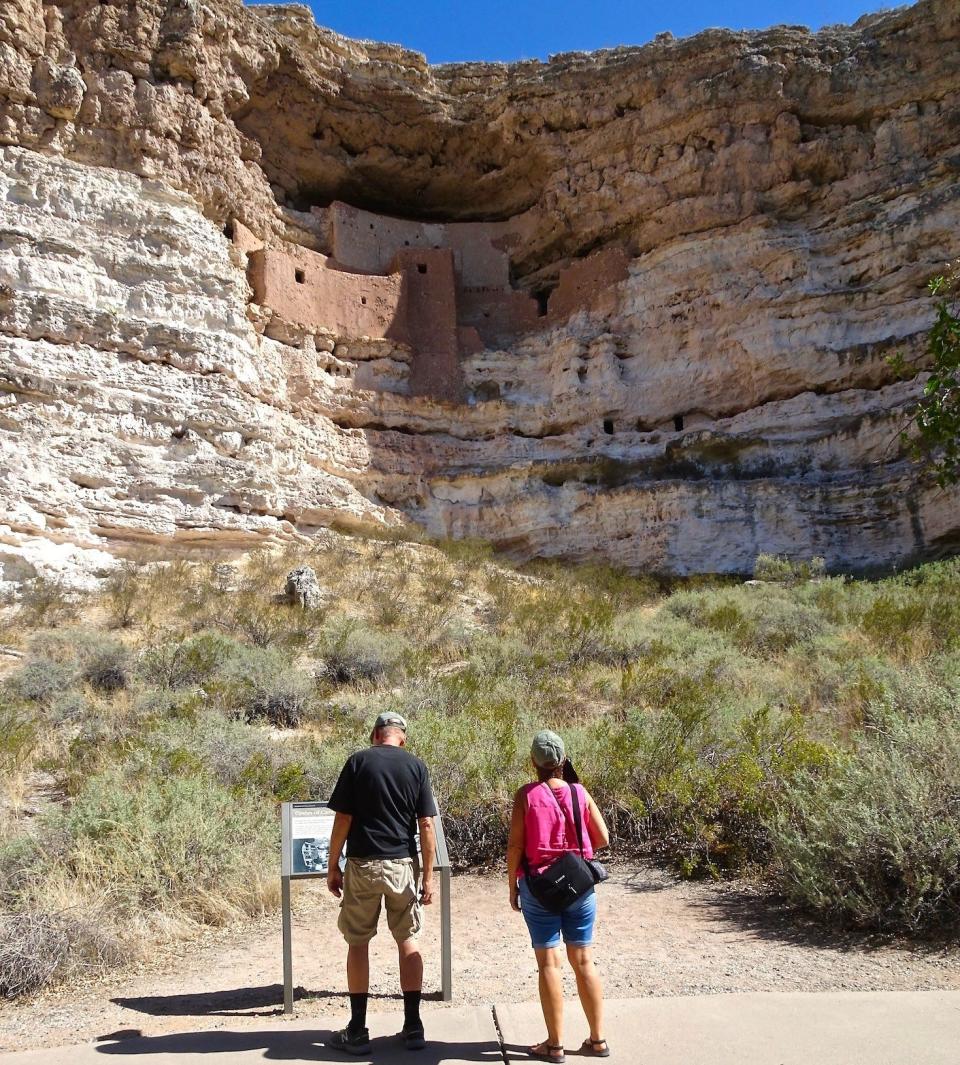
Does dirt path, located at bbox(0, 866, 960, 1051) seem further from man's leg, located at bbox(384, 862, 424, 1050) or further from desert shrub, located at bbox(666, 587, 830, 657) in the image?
desert shrub, located at bbox(666, 587, 830, 657)

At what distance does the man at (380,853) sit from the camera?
280 cm

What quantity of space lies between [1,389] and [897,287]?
13594 mm

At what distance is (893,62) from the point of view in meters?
16.4

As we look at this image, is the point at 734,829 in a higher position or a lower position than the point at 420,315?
lower

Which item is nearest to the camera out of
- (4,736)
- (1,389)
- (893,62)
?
(4,736)

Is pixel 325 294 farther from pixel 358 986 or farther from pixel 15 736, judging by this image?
pixel 358 986

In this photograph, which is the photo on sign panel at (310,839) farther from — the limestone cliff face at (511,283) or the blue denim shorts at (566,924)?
the limestone cliff face at (511,283)

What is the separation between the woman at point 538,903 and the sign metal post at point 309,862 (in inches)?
14.8

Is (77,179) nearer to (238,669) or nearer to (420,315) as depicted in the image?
(420,315)

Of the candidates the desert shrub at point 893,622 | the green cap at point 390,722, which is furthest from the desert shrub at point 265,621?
the green cap at point 390,722

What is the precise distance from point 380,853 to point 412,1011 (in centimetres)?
45

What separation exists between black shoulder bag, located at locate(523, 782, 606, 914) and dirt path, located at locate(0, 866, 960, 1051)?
0.69m

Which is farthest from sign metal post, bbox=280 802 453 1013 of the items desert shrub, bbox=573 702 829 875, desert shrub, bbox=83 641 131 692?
desert shrub, bbox=83 641 131 692

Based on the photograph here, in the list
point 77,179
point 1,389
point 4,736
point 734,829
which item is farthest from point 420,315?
point 734,829
